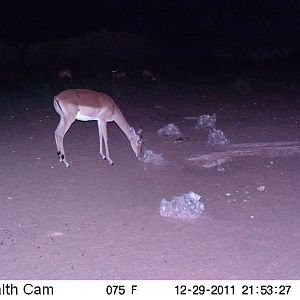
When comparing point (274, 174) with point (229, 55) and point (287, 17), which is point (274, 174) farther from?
point (287, 17)

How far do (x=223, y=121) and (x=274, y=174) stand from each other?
5238 millimetres

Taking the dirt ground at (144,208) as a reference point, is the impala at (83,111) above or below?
above

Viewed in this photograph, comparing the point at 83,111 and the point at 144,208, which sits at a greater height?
the point at 83,111

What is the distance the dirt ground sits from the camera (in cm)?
606

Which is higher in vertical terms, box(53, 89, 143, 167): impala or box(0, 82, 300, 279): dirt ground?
box(53, 89, 143, 167): impala

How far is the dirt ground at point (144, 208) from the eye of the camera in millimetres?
6059

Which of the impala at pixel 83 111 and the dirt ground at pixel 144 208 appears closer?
the dirt ground at pixel 144 208

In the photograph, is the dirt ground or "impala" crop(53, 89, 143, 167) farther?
A: "impala" crop(53, 89, 143, 167)

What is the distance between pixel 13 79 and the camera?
→ 24.4 m

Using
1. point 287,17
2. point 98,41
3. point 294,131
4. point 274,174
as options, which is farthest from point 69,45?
point 274,174

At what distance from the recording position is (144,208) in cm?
796

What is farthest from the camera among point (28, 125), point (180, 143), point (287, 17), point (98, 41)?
point (287, 17)

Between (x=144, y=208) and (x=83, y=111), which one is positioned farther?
(x=83, y=111)

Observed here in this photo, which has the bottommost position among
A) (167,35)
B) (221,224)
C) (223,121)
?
(221,224)
